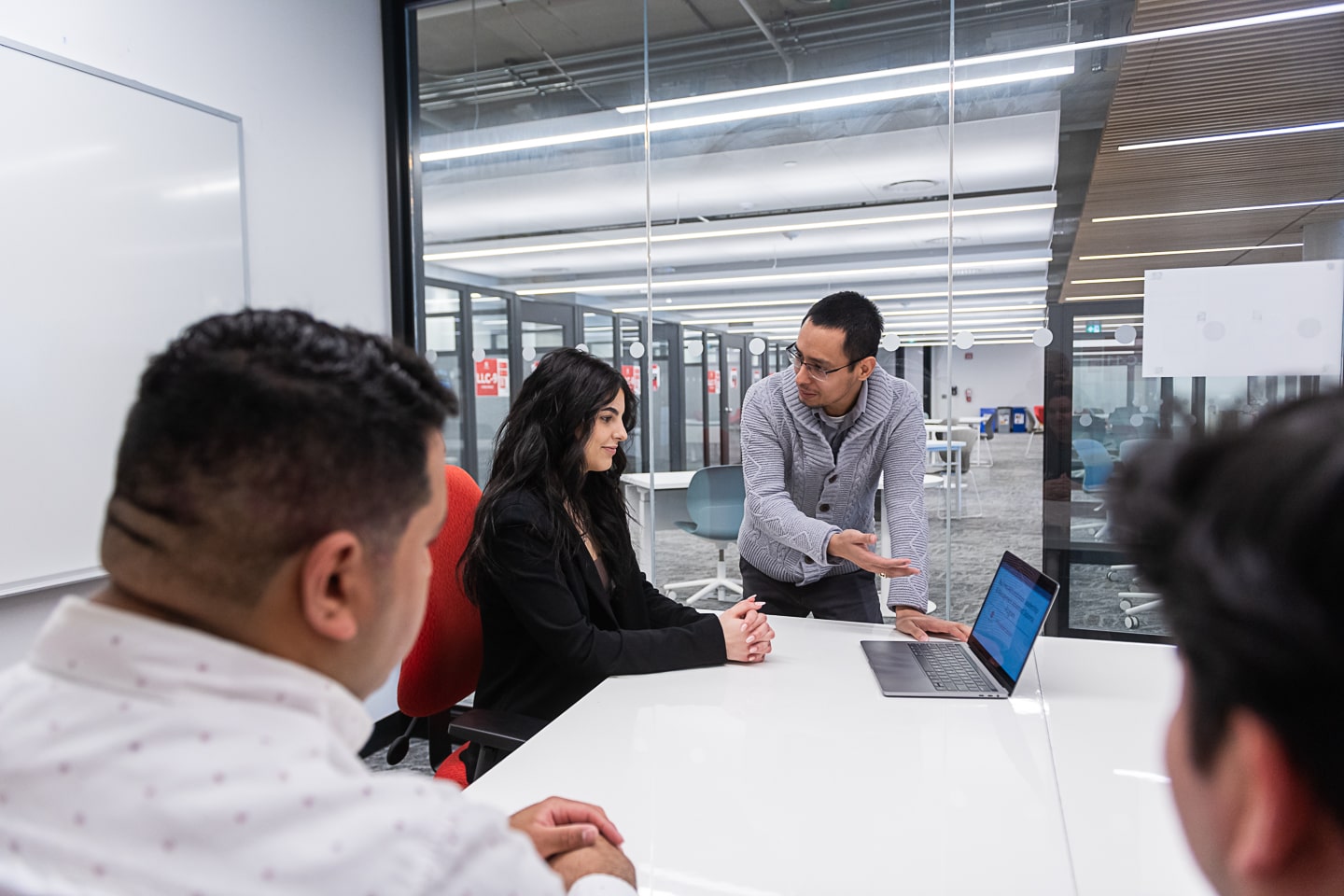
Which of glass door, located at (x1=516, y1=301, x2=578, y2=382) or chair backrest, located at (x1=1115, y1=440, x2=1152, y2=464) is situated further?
glass door, located at (x1=516, y1=301, x2=578, y2=382)

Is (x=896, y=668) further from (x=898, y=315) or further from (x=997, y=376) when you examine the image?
(x=898, y=315)

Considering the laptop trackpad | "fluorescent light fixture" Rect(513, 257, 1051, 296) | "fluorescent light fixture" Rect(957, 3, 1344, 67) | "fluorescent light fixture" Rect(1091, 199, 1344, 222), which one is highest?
"fluorescent light fixture" Rect(957, 3, 1344, 67)

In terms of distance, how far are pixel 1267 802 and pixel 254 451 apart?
2.00 feet

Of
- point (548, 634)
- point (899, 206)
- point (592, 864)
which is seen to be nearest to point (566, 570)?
point (548, 634)

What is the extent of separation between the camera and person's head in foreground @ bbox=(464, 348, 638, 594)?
1879 mm

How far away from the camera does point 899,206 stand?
307 cm

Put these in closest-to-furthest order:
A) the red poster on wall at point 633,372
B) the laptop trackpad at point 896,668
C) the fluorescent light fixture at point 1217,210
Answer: the laptop trackpad at point 896,668, the fluorescent light fixture at point 1217,210, the red poster on wall at point 633,372

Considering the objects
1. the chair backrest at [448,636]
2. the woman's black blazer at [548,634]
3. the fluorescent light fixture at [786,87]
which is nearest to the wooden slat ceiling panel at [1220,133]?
the fluorescent light fixture at [786,87]

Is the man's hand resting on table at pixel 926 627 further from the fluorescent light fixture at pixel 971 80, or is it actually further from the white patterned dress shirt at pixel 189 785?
the fluorescent light fixture at pixel 971 80

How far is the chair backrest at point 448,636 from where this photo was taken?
6.16ft

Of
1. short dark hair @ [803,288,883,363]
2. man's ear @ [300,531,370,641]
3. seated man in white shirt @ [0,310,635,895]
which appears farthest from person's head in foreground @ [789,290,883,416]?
man's ear @ [300,531,370,641]

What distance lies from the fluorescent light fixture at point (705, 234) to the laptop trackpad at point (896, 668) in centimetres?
171

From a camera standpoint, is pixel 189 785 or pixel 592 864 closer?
pixel 189 785

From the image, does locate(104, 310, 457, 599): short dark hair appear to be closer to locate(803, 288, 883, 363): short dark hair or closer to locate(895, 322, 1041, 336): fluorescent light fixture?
locate(803, 288, 883, 363): short dark hair
